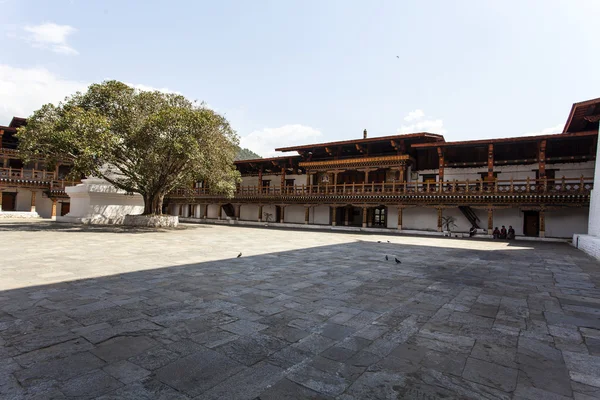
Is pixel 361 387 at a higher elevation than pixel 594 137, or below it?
below

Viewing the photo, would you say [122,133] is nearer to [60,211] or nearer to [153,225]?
[153,225]

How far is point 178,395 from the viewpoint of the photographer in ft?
7.77

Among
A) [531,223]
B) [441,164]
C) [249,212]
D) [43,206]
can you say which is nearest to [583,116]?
[531,223]

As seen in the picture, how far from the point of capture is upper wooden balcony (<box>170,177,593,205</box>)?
1889 centimetres

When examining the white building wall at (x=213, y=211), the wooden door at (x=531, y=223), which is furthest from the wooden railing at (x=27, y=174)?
the wooden door at (x=531, y=223)

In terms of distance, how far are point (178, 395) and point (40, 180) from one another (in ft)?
130

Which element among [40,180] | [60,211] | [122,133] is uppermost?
[122,133]

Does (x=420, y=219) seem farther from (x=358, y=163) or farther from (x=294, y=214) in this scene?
(x=294, y=214)

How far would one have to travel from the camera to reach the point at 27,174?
33.6 m

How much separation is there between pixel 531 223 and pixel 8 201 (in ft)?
156

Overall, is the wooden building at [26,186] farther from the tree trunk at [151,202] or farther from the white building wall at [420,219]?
the white building wall at [420,219]

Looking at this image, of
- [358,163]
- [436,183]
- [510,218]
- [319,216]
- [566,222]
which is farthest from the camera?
[319,216]

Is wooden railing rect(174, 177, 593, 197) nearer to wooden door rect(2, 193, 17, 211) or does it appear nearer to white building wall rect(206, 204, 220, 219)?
white building wall rect(206, 204, 220, 219)

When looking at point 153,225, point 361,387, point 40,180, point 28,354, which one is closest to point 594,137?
point 361,387
